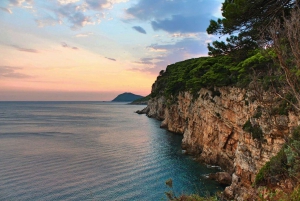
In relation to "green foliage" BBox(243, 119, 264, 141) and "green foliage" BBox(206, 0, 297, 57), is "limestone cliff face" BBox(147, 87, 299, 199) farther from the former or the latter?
"green foliage" BBox(206, 0, 297, 57)

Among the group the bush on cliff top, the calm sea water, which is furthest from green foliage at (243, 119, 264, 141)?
the calm sea water

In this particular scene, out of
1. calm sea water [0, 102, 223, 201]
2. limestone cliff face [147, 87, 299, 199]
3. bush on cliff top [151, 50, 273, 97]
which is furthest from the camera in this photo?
calm sea water [0, 102, 223, 201]

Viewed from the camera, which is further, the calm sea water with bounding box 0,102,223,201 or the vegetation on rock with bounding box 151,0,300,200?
the calm sea water with bounding box 0,102,223,201

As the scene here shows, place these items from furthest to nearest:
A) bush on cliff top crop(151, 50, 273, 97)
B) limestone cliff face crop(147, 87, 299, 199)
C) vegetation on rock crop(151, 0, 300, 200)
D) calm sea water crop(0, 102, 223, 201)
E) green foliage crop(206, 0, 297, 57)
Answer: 1. calm sea water crop(0, 102, 223, 201)
2. bush on cliff top crop(151, 50, 273, 97)
3. limestone cliff face crop(147, 87, 299, 199)
4. green foliage crop(206, 0, 297, 57)
5. vegetation on rock crop(151, 0, 300, 200)

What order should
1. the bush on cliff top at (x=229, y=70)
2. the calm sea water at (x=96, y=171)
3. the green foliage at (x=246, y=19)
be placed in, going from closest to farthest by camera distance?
the green foliage at (x=246, y=19) < the bush on cliff top at (x=229, y=70) < the calm sea water at (x=96, y=171)

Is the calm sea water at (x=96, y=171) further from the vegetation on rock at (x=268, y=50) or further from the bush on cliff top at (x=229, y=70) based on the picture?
the bush on cliff top at (x=229, y=70)

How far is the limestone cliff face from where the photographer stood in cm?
1849

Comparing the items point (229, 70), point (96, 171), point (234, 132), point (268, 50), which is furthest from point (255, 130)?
point (96, 171)

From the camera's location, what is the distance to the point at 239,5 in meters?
12.1

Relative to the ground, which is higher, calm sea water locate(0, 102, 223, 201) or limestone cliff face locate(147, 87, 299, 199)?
limestone cliff face locate(147, 87, 299, 199)

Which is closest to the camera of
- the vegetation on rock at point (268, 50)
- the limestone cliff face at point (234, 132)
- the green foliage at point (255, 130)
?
the vegetation on rock at point (268, 50)

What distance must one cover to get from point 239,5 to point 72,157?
30.9 meters

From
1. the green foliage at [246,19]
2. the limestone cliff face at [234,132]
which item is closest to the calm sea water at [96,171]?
the limestone cliff face at [234,132]

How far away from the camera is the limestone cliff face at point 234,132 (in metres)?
18.5
